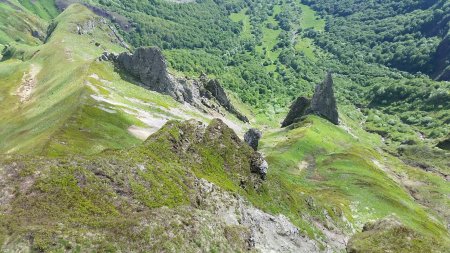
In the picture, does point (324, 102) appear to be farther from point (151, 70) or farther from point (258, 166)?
point (258, 166)

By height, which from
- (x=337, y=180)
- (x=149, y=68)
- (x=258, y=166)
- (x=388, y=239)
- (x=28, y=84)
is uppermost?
(x=258, y=166)

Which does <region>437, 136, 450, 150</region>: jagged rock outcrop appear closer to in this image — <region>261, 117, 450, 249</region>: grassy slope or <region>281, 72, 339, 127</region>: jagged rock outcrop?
<region>261, 117, 450, 249</region>: grassy slope

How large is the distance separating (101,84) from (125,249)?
3820 inches

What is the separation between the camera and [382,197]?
337ft

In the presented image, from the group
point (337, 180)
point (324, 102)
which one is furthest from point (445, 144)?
point (337, 180)

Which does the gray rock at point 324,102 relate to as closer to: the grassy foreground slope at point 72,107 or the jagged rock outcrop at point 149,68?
the jagged rock outcrop at point 149,68

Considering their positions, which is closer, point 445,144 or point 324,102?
point 324,102

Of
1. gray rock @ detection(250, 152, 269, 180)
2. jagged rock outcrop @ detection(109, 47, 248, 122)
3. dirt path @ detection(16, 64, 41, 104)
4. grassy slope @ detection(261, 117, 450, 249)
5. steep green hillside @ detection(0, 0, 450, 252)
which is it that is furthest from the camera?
jagged rock outcrop @ detection(109, 47, 248, 122)

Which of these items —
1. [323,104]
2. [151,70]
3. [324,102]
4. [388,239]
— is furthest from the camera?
[323,104]

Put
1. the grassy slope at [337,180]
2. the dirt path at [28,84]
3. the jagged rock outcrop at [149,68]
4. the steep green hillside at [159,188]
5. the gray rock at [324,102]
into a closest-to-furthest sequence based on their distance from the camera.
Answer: the steep green hillside at [159,188] → the grassy slope at [337,180] → the dirt path at [28,84] → the jagged rock outcrop at [149,68] → the gray rock at [324,102]

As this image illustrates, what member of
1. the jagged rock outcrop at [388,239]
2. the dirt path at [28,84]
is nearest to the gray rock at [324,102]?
the dirt path at [28,84]

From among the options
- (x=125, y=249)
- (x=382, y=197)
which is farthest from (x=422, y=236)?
(x=382, y=197)

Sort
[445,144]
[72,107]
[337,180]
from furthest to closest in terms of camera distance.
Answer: [445,144] → [337,180] → [72,107]

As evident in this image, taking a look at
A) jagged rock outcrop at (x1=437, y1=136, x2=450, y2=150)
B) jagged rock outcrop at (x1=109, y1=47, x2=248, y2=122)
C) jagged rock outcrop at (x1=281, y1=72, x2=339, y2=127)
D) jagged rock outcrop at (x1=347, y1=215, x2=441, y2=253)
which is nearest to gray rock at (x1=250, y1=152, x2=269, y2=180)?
jagged rock outcrop at (x1=347, y1=215, x2=441, y2=253)
